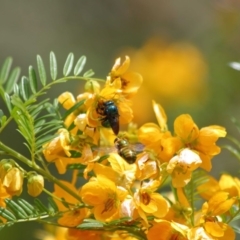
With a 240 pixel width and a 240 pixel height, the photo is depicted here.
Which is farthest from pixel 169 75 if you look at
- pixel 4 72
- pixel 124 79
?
pixel 124 79

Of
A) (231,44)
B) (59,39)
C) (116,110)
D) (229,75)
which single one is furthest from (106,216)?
(59,39)

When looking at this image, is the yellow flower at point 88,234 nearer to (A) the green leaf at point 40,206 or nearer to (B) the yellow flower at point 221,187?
(A) the green leaf at point 40,206

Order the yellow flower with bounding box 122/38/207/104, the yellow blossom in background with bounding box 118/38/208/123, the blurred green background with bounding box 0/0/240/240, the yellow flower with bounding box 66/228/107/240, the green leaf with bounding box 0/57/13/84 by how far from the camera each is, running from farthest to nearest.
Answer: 1. the yellow flower with bounding box 122/38/207/104
2. the yellow blossom in background with bounding box 118/38/208/123
3. the blurred green background with bounding box 0/0/240/240
4. the green leaf with bounding box 0/57/13/84
5. the yellow flower with bounding box 66/228/107/240

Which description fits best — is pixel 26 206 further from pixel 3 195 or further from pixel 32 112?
pixel 32 112

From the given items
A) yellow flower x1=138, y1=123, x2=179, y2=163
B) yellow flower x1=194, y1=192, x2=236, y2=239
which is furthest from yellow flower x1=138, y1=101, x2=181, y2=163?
yellow flower x1=194, y1=192, x2=236, y2=239

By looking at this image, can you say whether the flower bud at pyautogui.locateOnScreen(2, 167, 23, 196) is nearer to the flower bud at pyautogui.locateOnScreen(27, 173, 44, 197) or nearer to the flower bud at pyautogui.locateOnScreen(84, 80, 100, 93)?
the flower bud at pyautogui.locateOnScreen(27, 173, 44, 197)

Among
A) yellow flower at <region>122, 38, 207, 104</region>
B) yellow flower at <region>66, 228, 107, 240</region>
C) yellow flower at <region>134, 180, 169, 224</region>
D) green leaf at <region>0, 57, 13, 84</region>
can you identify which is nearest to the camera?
yellow flower at <region>134, 180, 169, 224</region>

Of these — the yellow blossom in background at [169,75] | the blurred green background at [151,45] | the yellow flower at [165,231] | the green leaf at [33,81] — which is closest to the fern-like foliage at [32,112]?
the green leaf at [33,81]
